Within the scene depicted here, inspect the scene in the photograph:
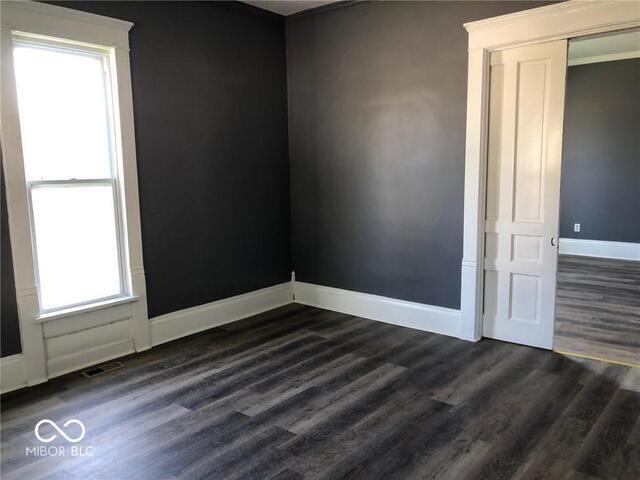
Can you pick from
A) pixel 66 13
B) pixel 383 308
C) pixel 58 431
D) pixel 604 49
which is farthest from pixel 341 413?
pixel 604 49

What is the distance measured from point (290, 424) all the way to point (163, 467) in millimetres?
721

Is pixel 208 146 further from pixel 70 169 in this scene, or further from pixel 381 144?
pixel 381 144

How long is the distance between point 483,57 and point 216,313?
10.4ft

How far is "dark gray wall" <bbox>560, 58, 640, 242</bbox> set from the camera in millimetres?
7172

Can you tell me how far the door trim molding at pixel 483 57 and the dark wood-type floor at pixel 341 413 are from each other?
0.45 meters

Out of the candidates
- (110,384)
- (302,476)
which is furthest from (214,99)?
(302,476)

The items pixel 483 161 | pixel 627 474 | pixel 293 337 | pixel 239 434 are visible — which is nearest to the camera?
pixel 627 474

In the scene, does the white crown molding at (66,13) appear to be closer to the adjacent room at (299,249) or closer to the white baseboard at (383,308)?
the adjacent room at (299,249)

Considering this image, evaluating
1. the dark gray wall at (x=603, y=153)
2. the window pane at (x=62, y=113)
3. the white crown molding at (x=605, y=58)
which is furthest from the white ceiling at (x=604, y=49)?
the window pane at (x=62, y=113)

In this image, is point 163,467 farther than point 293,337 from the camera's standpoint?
No

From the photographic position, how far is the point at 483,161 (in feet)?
12.6

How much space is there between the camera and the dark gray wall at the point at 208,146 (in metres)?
3.88

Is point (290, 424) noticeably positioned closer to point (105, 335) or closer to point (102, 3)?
point (105, 335)

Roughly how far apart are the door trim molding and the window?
2.77 meters
